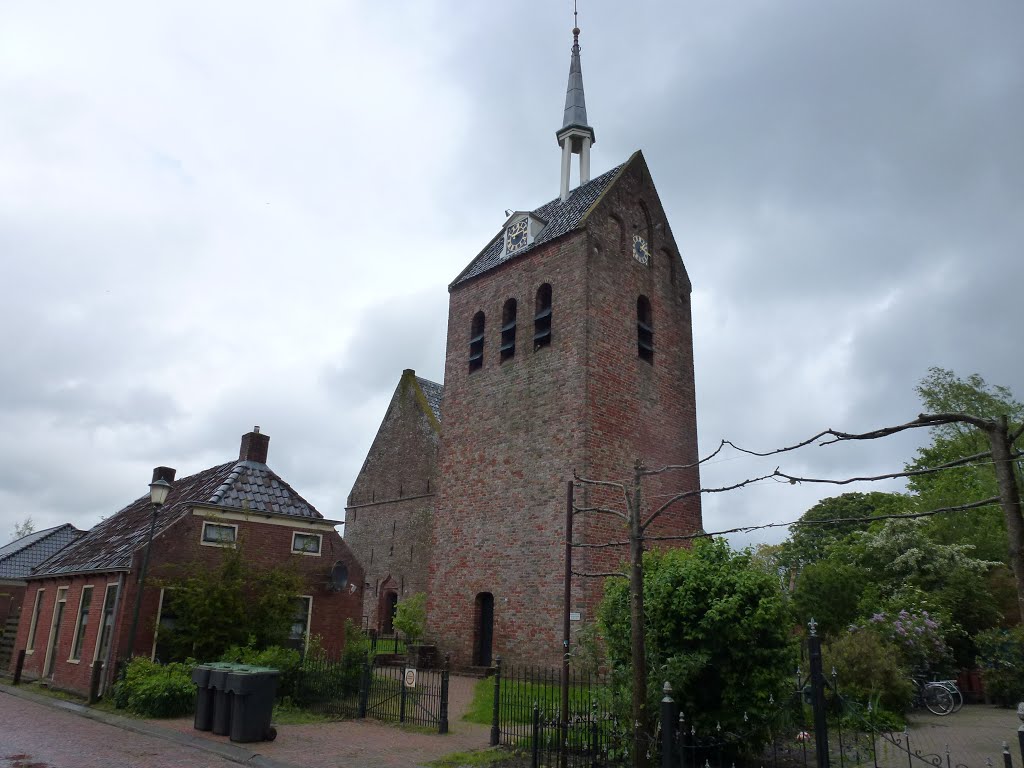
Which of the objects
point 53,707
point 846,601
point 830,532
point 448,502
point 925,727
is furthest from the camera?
point 830,532

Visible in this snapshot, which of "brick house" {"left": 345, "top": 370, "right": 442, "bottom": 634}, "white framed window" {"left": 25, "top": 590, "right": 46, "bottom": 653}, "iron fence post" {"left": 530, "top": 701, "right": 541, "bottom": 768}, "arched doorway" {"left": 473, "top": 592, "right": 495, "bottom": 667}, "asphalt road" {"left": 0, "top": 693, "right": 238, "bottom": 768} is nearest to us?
"iron fence post" {"left": 530, "top": 701, "right": 541, "bottom": 768}

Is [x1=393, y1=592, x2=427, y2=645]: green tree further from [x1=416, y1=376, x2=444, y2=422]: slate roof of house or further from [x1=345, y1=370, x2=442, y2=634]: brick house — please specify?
[x1=416, y1=376, x2=444, y2=422]: slate roof of house

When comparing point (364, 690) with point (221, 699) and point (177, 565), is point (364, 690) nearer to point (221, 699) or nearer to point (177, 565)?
point (221, 699)

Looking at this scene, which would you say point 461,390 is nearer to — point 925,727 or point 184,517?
point 184,517

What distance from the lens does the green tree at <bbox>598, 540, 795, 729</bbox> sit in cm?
1022

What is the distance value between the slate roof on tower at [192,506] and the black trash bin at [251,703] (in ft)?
19.8

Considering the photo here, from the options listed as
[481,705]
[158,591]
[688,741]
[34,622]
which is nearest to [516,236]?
[158,591]

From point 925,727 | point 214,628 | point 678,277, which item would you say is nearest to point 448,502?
point 214,628

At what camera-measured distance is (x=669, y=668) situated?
1020 centimetres

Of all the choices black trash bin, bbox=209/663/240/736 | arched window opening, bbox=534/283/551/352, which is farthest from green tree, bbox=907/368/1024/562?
black trash bin, bbox=209/663/240/736

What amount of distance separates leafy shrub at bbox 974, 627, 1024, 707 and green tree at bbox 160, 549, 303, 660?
17.8m

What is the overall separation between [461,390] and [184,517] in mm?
10475

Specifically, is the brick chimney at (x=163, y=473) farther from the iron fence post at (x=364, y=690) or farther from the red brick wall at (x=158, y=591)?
the iron fence post at (x=364, y=690)

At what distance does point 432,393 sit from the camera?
34.8 meters
